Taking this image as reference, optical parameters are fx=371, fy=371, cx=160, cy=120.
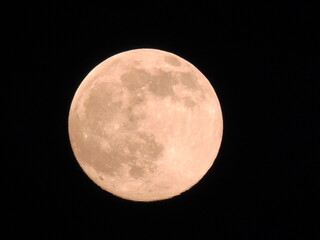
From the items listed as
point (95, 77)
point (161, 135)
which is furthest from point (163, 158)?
point (95, 77)

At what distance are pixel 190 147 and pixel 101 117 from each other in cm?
123

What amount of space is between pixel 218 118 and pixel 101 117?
170 cm

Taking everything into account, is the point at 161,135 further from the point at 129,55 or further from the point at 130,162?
the point at 129,55

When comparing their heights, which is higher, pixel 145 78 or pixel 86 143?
pixel 145 78

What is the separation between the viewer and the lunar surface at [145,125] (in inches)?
186

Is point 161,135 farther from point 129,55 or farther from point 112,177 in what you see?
point 129,55

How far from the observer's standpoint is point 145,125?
4.70 meters

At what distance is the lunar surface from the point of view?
473 centimetres

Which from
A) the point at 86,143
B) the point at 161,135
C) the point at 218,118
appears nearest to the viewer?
the point at 161,135

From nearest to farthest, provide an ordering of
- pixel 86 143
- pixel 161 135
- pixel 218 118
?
pixel 161 135 < pixel 86 143 < pixel 218 118

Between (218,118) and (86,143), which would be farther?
(218,118)

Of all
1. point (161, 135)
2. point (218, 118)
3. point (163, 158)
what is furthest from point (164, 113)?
point (218, 118)

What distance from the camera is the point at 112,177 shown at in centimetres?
Answer: 508

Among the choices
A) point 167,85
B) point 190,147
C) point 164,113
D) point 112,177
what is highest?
point 167,85
